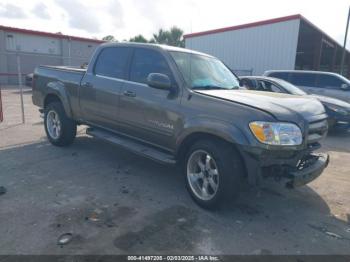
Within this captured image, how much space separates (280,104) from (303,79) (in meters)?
8.64

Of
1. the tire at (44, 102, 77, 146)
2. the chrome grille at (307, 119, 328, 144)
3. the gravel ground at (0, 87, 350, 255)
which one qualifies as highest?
the chrome grille at (307, 119, 328, 144)

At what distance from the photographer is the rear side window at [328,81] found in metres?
10.7

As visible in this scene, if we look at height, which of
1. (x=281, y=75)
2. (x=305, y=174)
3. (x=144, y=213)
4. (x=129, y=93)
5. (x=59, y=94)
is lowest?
(x=144, y=213)

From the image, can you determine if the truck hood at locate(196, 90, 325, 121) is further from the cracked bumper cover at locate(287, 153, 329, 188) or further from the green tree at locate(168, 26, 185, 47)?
the green tree at locate(168, 26, 185, 47)

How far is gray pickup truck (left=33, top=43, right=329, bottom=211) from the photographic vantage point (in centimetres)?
326

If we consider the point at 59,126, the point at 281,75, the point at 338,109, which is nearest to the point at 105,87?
the point at 59,126

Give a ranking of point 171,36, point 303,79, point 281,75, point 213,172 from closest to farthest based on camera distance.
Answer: point 213,172 → point 303,79 → point 281,75 → point 171,36

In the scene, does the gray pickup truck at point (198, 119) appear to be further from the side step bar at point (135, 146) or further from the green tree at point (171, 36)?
the green tree at point (171, 36)

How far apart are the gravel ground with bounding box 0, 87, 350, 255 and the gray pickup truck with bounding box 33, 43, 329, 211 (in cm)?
45

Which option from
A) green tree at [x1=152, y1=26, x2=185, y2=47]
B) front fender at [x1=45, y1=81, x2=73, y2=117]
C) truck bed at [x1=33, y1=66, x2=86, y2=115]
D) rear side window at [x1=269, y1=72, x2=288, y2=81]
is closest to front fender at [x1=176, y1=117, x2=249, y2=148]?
truck bed at [x1=33, y1=66, x2=86, y2=115]

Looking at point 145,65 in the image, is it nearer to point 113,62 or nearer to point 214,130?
point 113,62

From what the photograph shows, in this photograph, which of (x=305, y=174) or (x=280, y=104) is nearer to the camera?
(x=305, y=174)

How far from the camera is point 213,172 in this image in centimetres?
368

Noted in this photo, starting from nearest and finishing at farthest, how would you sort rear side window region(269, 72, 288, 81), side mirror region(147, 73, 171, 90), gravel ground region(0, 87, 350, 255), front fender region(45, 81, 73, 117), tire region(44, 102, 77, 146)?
1. gravel ground region(0, 87, 350, 255)
2. side mirror region(147, 73, 171, 90)
3. front fender region(45, 81, 73, 117)
4. tire region(44, 102, 77, 146)
5. rear side window region(269, 72, 288, 81)
